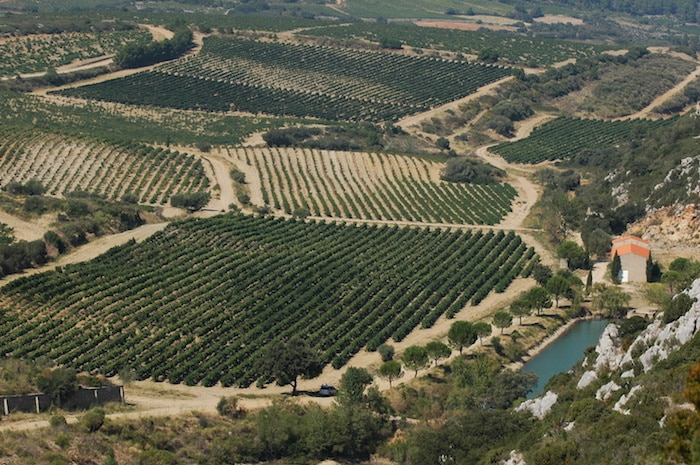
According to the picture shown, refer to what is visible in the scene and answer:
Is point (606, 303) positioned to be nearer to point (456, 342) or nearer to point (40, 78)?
point (456, 342)

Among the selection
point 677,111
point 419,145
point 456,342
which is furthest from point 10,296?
point 677,111

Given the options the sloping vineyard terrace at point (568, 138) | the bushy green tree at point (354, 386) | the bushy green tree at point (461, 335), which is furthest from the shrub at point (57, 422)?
the sloping vineyard terrace at point (568, 138)

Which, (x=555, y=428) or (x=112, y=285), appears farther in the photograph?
(x=112, y=285)

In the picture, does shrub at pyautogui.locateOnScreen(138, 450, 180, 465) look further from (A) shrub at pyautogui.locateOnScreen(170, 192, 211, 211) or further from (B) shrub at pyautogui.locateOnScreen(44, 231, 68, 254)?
(A) shrub at pyautogui.locateOnScreen(170, 192, 211, 211)

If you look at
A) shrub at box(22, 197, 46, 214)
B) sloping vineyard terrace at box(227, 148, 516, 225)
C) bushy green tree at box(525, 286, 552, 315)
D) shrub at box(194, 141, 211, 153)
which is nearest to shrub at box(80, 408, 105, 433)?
bushy green tree at box(525, 286, 552, 315)

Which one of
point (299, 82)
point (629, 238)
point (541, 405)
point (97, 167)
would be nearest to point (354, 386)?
point (541, 405)

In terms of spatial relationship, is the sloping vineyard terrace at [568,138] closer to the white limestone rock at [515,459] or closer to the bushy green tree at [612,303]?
the bushy green tree at [612,303]
